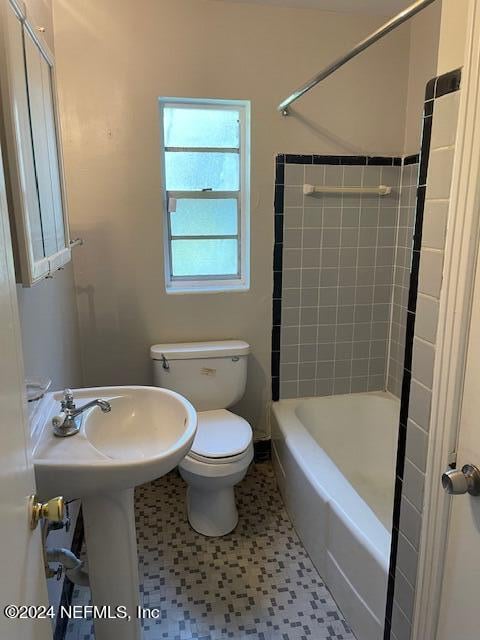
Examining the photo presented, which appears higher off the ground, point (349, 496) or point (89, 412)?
point (89, 412)

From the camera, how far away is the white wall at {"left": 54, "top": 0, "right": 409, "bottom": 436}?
80.4 inches

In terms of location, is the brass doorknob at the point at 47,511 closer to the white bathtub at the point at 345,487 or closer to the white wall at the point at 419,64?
the white bathtub at the point at 345,487

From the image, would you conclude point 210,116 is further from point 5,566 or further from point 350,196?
point 5,566

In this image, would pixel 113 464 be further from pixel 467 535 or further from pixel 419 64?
pixel 419 64

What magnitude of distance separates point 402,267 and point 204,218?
109 centimetres

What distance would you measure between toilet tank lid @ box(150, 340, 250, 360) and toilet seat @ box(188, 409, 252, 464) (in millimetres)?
301

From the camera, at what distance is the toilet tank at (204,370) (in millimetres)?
2260

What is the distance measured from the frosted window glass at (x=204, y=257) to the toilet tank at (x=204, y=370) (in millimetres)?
404

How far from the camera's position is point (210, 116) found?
2.31 m

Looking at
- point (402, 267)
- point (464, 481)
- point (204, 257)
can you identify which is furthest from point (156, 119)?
point (464, 481)

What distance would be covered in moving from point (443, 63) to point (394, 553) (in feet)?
3.90

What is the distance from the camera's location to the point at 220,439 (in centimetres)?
206

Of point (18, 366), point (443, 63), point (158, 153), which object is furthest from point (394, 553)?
point (158, 153)

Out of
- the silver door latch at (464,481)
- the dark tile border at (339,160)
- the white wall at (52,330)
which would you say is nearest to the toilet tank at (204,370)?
the white wall at (52,330)
